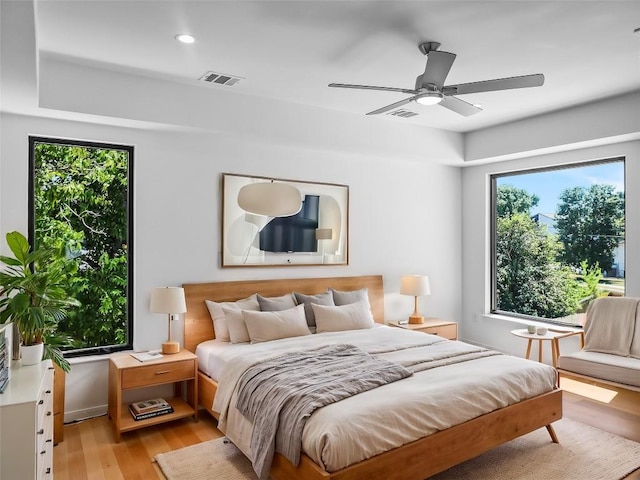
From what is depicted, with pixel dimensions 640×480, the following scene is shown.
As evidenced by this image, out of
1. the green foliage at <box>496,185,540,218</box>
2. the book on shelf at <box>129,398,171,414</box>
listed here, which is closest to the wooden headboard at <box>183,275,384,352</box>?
the book on shelf at <box>129,398,171,414</box>

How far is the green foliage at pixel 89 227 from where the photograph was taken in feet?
12.0

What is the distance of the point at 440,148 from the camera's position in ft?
17.8

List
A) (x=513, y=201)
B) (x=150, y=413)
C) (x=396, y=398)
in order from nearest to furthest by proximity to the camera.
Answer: (x=396, y=398) < (x=150, y=413) < (x=513, y=201)

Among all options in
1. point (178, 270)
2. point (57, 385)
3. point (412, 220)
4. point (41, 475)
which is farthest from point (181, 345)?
point (412, 220)

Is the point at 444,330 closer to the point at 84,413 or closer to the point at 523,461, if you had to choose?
the point at 523,461

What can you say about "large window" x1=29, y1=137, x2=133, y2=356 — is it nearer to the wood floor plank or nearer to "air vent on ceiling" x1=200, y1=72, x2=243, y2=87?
the wood floor plank

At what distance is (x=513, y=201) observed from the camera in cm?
563

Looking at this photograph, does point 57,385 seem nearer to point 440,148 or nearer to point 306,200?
point 306,200

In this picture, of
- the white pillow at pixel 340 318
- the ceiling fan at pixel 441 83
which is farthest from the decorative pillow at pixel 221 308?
the ceiling fan at pixel 441 83

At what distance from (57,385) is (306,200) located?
8.88ft

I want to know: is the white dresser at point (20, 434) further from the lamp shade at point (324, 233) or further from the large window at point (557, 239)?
the large window at point (557, 239)

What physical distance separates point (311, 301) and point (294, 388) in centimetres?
180

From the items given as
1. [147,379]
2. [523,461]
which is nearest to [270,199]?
[147,379]

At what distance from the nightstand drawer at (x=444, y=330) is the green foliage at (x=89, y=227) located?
3081 mm
